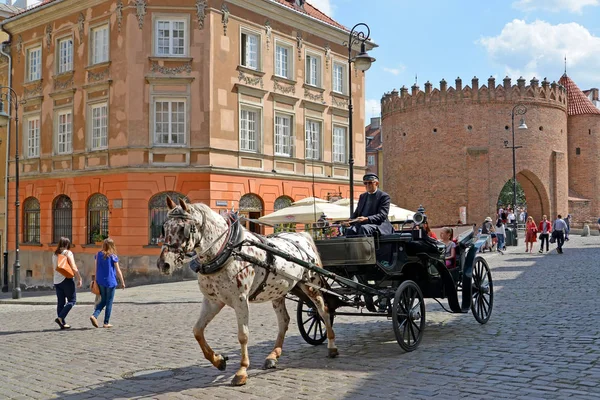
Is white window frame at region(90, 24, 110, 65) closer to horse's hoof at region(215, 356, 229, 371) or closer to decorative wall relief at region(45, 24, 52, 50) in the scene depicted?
decorative wall relief at region(45, 24, 52, 50)

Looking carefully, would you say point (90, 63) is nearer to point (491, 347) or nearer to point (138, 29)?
point (138, 29)

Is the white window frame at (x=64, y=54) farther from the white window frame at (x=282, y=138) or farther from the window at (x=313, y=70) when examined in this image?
the window at (x=313, y=70)

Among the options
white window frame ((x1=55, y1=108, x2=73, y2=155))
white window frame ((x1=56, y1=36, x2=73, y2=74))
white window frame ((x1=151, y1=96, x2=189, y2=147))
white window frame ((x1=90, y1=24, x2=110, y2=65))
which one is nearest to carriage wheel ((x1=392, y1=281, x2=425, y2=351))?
white window frame ((x1=151, y1=96, x2=189, y2=147))

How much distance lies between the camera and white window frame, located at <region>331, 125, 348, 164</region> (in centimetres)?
2934

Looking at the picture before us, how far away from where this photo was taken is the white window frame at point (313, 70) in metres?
28.0

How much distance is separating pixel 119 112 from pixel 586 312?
17935 millimetres

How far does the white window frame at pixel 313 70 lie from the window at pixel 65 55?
9752 millimetres

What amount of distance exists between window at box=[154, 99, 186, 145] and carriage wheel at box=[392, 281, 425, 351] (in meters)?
16.8

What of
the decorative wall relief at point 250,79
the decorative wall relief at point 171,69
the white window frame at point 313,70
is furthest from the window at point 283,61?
the decorative wall relief at point 171,69

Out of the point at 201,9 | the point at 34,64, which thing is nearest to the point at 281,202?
the point at 201,9

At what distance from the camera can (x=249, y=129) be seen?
991 inches

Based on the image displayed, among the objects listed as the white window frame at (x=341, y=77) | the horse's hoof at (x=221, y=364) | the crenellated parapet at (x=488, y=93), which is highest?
the crenellated parapet at (x=488, y=93)

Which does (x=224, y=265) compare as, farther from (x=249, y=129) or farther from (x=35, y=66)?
(x=35, y=66)

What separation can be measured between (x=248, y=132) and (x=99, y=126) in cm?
575
